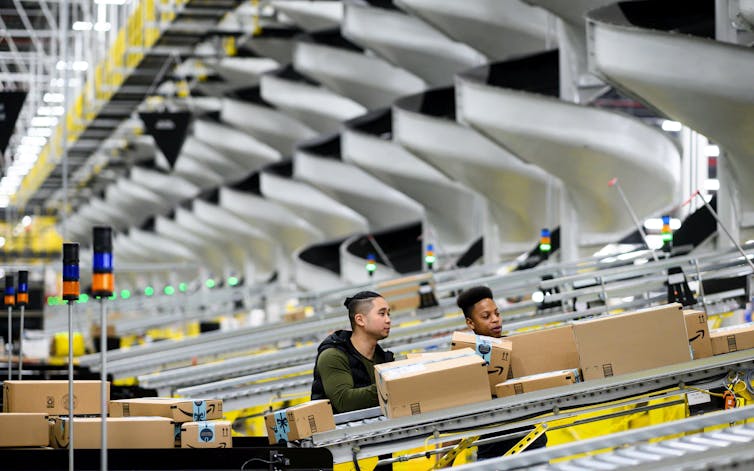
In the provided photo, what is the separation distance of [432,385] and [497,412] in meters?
0.29

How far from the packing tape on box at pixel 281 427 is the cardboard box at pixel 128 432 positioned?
18.0 inches

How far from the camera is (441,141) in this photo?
1794cm

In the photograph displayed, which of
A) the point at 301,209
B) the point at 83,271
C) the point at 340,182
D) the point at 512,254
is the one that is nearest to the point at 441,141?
the point at 512,254

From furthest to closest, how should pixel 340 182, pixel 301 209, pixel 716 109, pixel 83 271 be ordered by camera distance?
1. pixel 83 271
2. pixel 301 209
3. pixel 340 182
4. pixel 716 109

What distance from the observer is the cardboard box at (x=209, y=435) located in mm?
5711

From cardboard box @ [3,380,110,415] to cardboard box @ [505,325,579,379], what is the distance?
2.10 m

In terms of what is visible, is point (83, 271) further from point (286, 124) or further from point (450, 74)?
point (450, 74)

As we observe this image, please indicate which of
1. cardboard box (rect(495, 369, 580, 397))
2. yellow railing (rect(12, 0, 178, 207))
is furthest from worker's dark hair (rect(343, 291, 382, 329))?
yellow railing (rect(12, 0, 178, 207))

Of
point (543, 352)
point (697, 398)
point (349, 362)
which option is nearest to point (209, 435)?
point (349, 362)

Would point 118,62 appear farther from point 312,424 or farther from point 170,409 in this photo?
point 312,424

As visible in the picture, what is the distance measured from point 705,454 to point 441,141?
47.5 feet

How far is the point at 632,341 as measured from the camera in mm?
5949

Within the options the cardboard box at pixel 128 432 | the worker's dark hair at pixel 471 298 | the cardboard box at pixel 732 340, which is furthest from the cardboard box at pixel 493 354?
the cardboard box at pixel 128 432

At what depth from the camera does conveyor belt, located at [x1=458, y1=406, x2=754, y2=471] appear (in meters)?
3.54
